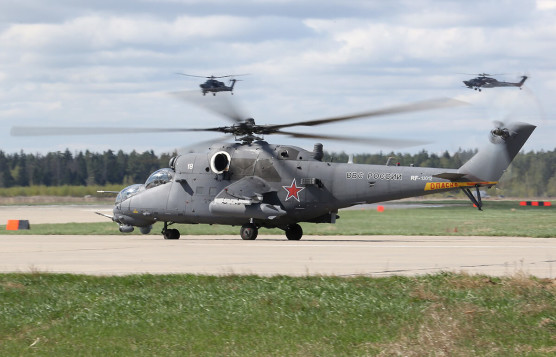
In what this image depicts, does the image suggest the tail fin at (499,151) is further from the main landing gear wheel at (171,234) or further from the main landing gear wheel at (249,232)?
the main landing gear wheel at (171,234)

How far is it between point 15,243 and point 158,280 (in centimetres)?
1425

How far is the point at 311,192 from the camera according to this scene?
106ft

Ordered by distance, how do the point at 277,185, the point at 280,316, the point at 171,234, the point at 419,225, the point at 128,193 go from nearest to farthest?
the point at 280,316
the point at 277,185
the point at 171,234
the point at 128,193
the point at 419,225

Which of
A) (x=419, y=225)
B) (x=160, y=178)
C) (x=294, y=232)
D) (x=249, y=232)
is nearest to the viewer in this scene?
(x=249, y=232)

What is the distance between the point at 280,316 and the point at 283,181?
1993 centimetres

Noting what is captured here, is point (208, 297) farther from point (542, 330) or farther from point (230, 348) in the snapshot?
point (542, 330)

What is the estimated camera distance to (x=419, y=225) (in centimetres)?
4128

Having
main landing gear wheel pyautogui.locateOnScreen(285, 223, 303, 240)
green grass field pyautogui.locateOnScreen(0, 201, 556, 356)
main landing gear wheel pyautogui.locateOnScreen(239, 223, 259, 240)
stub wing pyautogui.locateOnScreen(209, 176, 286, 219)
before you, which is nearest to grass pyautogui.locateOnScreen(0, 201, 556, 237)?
main landing gear wheel pyautogui.locateOnScreen(285, 223, 303, 240)

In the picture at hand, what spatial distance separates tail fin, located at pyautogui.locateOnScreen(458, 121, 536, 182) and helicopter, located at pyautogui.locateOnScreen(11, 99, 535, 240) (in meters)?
0.04

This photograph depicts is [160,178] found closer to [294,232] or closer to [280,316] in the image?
[294,232]

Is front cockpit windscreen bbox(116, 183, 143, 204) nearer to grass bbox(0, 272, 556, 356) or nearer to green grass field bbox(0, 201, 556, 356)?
green grass field bbox(0, 201, 556, 356)

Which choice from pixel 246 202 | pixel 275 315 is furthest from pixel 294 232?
pixel 275 315

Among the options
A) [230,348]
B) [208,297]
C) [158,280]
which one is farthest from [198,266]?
[230,348]

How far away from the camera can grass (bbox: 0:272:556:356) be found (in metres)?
10.9
